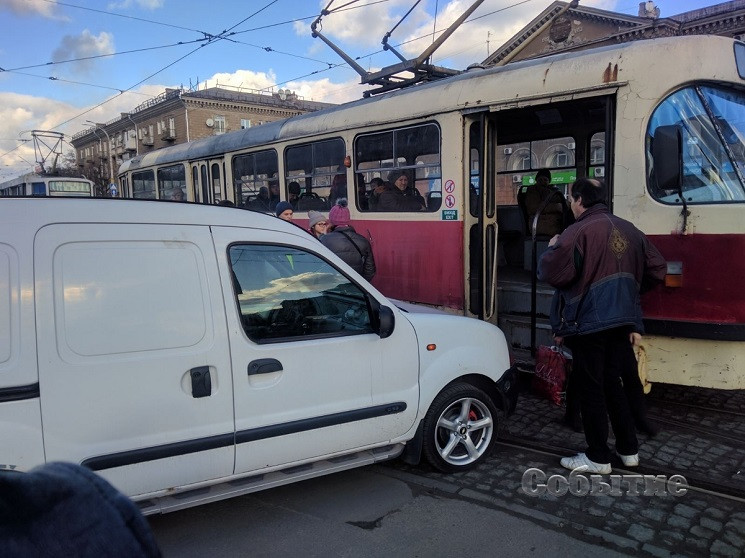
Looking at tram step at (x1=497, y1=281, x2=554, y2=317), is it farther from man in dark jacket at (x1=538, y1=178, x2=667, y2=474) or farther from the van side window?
the van side window

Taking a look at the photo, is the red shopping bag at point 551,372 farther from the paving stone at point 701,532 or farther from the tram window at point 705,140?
the paving stone at point 701,532

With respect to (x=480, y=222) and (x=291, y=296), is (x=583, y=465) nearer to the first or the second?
(x=291, y=296)

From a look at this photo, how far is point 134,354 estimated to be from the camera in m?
2.88

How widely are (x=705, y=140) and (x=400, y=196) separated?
10.3 ft

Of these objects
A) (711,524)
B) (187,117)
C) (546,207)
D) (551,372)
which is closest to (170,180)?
(546,207)

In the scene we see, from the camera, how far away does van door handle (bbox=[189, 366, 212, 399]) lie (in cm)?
303

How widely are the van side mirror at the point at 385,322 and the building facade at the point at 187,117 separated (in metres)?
55.7

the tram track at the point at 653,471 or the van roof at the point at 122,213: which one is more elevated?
the van roof at the point at 122,213

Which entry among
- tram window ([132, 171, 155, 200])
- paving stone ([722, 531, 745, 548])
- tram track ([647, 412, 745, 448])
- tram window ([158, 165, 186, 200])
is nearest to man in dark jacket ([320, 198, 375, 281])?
tram track ([647, 412, 745, 448])

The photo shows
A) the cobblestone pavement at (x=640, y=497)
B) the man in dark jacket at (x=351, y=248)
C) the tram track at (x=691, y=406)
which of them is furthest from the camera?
the man in dark jacket at (x=351, y=248)

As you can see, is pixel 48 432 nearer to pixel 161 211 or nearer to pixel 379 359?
pixel 161 211

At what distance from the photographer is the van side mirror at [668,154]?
4422 mm

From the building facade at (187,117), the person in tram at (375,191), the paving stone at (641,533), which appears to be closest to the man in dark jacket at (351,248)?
the person in tram at (375,191)

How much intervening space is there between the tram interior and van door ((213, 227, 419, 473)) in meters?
2.79
